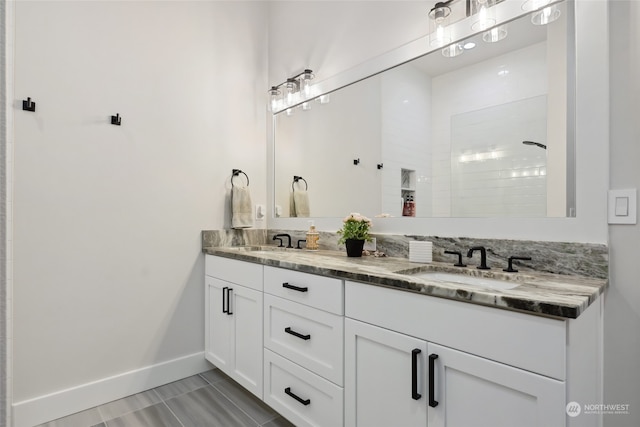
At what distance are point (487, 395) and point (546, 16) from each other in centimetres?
142

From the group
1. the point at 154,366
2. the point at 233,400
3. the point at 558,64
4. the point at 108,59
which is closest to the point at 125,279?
the point at 154,366

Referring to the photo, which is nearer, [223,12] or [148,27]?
[148,27]

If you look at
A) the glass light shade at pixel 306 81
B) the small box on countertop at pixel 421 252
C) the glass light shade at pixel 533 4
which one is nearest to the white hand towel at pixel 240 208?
the glass light shade at pixel 306 81

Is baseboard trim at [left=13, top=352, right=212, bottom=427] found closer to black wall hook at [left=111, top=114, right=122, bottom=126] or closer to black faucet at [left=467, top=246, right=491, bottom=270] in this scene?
black wall hook at [left=111, top=114, right=122, bottom=126]

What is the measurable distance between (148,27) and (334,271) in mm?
1956

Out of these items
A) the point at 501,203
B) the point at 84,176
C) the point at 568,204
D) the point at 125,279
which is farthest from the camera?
the point at 125,279

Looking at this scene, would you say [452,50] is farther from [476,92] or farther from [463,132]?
[463,132]

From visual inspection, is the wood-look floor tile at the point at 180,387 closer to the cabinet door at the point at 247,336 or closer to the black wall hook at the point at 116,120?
the cabinet door at the point at 247,336

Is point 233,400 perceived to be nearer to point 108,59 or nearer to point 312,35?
point 108,59

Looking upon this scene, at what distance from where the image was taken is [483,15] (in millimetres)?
1503

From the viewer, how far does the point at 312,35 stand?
240 centimetres

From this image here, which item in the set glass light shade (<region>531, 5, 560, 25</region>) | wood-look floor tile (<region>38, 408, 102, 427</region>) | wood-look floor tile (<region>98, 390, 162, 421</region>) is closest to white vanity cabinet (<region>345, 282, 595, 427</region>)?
glass light shade (<region>531, 5, 560, 25</region>)

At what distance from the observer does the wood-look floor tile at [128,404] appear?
1843 millimetres

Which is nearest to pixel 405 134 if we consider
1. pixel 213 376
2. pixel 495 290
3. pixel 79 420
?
pixel 495 290
